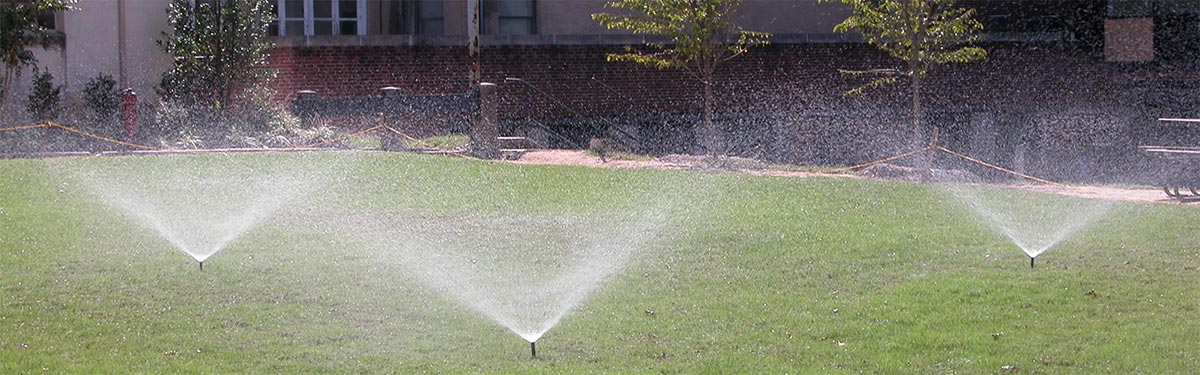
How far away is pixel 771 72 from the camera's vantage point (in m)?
24.3

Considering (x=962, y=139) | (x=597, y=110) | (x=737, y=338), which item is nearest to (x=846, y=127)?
(x=962, y=139)

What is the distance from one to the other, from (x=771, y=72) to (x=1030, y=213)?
1185 centimetres

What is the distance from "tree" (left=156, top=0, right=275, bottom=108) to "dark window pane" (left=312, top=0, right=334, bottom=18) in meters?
3.69

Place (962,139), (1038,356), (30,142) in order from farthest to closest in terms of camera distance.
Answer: (962,139) → (30,142) → (1038,356)

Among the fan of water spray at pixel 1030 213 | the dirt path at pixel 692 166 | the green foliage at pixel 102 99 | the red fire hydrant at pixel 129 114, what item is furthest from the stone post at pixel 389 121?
the fan of water spray at pixel 1030 213

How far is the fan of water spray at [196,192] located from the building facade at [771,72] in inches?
243

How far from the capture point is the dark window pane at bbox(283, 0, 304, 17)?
78.5ft

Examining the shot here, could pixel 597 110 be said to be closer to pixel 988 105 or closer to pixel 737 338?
pixel 988 105

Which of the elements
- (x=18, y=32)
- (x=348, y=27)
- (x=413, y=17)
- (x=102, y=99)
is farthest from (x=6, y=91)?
(x=413, y=17)

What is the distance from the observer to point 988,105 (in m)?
25.8

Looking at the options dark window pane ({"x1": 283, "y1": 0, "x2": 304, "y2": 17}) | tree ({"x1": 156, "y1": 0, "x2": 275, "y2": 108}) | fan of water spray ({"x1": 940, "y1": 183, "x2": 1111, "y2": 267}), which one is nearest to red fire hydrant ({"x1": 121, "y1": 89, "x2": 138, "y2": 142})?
tree ({"x1": 156, "y1": 0, "x2": 275, "y2": 108})

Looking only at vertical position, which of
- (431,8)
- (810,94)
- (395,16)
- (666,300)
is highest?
(431,8)

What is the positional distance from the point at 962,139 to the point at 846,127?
9.32 feet

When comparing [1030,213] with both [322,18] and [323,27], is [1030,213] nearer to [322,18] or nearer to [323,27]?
[322,18]
